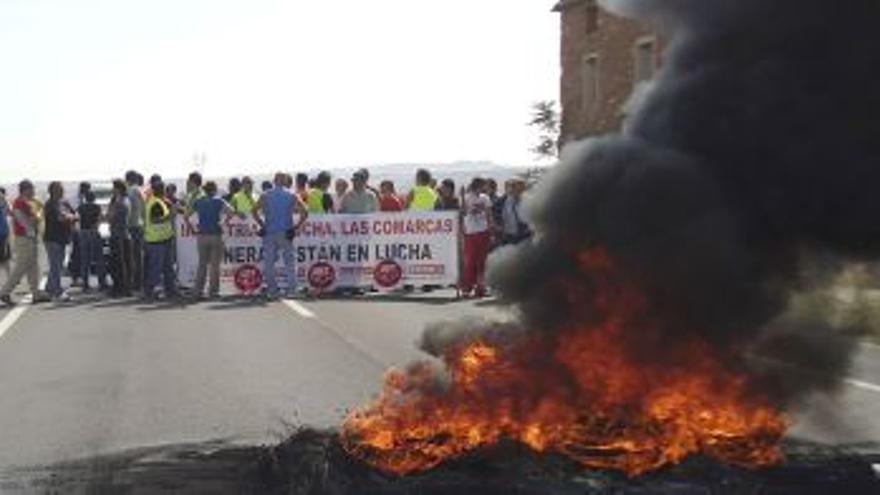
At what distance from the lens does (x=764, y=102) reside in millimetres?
6445

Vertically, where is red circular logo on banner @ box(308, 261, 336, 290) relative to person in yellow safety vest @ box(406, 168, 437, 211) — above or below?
below

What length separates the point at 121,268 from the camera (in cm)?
1792

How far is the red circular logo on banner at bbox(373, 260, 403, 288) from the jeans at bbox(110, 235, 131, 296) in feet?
10.7

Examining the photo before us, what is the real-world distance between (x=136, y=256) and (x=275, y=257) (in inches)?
76.4

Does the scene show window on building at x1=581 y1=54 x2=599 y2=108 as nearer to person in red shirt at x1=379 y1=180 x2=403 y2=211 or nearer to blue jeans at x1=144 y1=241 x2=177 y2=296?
person in red shirt at x1=379 y1=180 x2=403 y2=211

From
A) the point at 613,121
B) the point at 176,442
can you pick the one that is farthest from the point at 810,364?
the point at 176,442

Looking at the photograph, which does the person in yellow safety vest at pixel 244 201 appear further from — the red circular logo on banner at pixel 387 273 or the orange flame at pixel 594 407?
the orange flame at pixel 594 407

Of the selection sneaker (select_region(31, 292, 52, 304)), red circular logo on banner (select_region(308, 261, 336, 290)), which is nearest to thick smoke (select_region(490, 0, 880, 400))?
red circular logo on banner (select_region(308, 261, 336, 290))

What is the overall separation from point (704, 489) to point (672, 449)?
362 millimetres

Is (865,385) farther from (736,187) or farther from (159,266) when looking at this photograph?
(159,266)

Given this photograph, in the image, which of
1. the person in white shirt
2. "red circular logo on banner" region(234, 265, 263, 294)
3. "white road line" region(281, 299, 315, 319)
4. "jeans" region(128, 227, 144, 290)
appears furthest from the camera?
"red circular logo on banner" region(234, 265, 263, 294)

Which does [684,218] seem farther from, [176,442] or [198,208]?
[198,208]

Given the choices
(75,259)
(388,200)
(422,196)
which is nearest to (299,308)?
(388,200)

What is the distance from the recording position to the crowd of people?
17.3 meters
